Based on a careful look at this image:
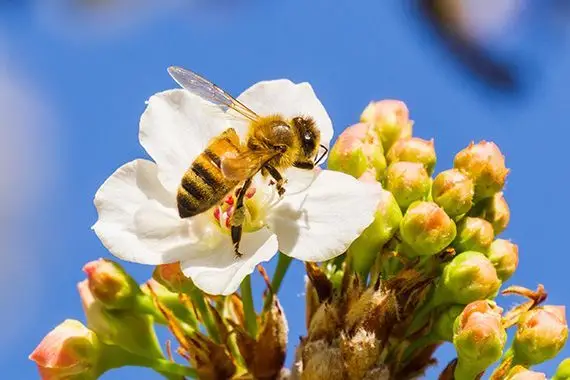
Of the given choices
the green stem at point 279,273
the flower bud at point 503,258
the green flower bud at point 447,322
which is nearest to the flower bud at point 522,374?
the green flower bud at point 447,322

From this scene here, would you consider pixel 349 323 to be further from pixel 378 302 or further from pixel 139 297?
pixel 139 297

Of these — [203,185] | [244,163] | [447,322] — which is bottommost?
[447,322]

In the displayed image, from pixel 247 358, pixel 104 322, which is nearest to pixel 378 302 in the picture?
pixel 247 358

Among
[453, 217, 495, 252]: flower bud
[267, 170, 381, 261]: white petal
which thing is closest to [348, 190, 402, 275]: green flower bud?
[267, 170, 381, 261]: white petal

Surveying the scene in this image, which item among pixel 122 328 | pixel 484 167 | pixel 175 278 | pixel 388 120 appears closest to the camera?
pixel 175 278

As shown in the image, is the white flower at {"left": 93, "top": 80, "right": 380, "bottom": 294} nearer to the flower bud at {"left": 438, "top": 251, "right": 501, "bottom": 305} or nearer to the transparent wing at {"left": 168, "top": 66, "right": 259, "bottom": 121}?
the transparent wing at {"left": 168, "top": 66, "right": 259, "bottom": 121}

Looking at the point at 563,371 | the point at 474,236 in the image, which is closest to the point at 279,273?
the point at 474,236

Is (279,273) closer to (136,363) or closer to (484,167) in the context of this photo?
(136,363)
